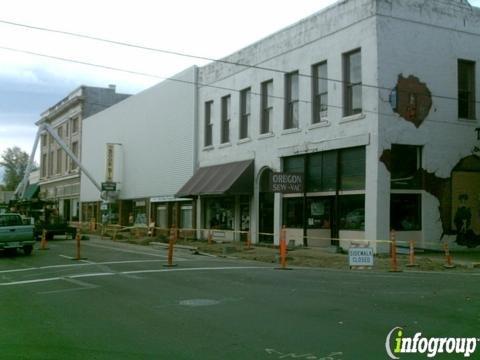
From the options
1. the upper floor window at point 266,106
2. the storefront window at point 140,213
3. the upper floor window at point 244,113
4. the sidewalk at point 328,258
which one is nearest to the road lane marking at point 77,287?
the sidewalk at point 328,258

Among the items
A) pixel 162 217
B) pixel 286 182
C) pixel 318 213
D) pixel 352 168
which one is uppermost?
pixel 352 168

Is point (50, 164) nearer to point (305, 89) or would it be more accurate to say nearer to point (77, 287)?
point (305, 89)

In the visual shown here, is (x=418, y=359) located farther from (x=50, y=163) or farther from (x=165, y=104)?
(x=50, y=163)

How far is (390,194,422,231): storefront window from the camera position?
72.2ft

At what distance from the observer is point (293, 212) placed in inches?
1038

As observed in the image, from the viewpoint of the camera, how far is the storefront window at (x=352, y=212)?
22.3 meters

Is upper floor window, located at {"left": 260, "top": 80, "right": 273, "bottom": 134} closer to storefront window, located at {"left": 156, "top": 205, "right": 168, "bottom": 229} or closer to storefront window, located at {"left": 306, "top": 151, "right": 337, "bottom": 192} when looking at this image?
storefront window, located at {"left": 306, "top": 151, "right": 337, "bottom": 192}

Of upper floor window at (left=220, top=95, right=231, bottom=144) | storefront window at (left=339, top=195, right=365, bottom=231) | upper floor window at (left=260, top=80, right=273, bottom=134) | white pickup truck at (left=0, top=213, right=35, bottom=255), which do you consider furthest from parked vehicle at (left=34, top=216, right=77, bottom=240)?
storefront window at (left=339, top=195, right=365, bottom=231)

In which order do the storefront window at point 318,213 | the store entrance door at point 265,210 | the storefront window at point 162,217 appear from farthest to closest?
the storefront window at point 162,217 → the store entrance door at point 265,210 → the storefront window at point 318,213

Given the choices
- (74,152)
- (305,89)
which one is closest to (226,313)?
(305,89)

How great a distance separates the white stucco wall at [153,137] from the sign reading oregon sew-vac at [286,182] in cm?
1139

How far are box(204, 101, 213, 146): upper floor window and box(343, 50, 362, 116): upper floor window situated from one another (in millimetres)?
11971

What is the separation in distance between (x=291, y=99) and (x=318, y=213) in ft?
18.0

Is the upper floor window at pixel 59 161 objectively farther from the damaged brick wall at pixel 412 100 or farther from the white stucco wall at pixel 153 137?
the damaged brick wall at pixel 412 100
